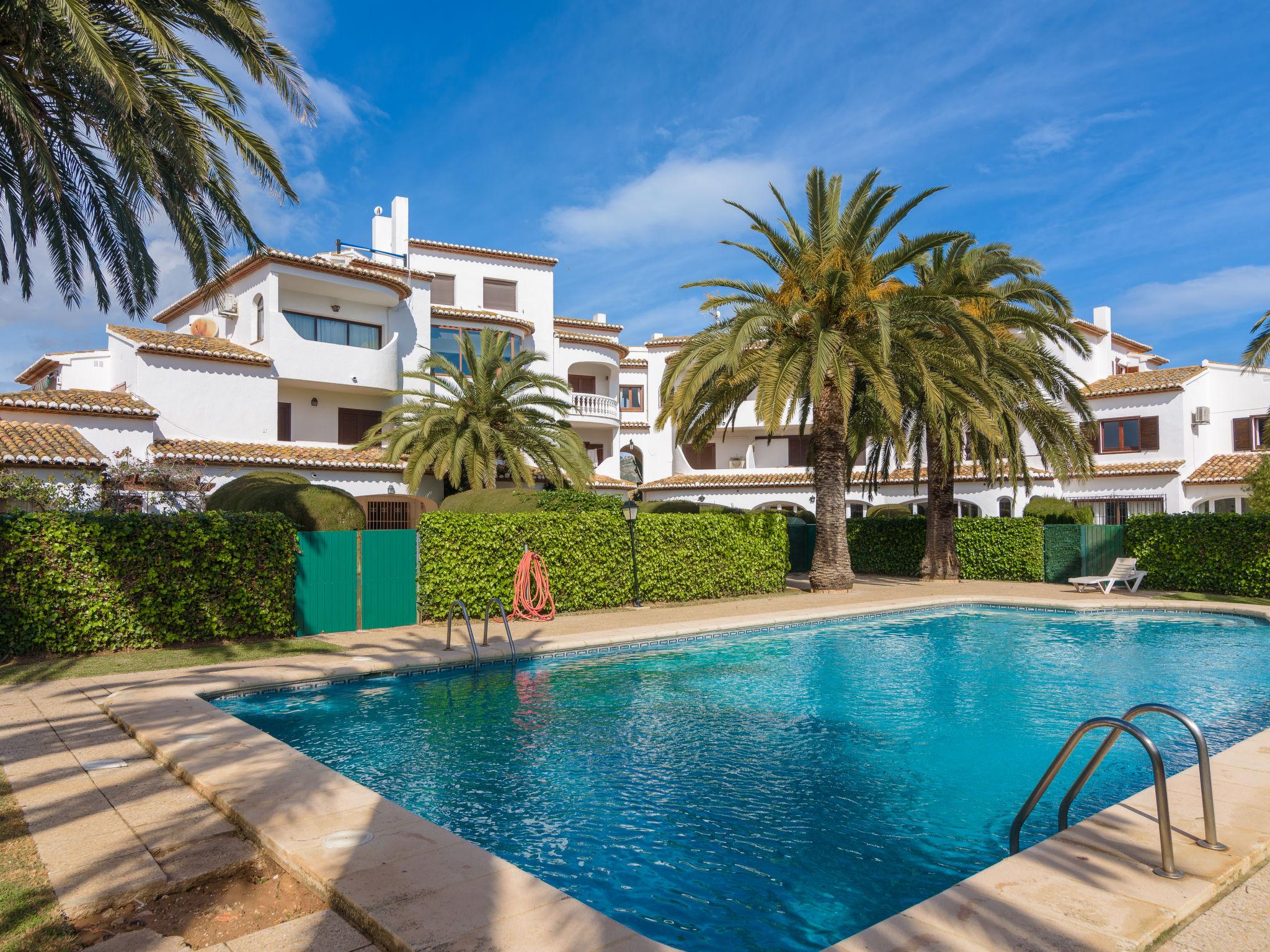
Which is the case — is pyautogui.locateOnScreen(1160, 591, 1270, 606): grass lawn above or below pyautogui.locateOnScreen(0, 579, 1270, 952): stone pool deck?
below

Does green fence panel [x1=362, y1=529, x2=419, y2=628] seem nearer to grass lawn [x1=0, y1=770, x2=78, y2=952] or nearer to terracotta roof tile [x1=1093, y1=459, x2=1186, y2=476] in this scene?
grass lawn [x1=0, y1=770, x2=78, y2=952]

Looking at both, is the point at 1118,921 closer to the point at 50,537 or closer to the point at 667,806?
the point at 667,806

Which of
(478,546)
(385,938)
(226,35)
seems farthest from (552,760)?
(226,35)

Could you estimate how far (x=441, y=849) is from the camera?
15.3 ft

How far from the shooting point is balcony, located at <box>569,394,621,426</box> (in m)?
34.9

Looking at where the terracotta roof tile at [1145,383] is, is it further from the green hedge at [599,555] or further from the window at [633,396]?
the window at [633,396]

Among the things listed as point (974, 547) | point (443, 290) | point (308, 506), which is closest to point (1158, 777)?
point (308, 506)

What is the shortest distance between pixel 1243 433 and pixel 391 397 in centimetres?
3442

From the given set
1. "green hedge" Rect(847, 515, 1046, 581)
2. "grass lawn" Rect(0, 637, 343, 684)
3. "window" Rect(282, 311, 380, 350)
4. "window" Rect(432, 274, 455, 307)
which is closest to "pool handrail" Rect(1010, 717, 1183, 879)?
"grass lawn" Rect(0, 637, 343, 684)

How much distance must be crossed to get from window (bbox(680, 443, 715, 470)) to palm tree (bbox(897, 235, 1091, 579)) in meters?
18.5

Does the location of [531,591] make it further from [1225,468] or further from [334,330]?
[1225,468]

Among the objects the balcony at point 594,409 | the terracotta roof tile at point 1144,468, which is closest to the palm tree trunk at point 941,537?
the terracotta roof tile at point 1144,468

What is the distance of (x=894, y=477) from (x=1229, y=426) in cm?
1352

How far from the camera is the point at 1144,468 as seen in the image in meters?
33.3
